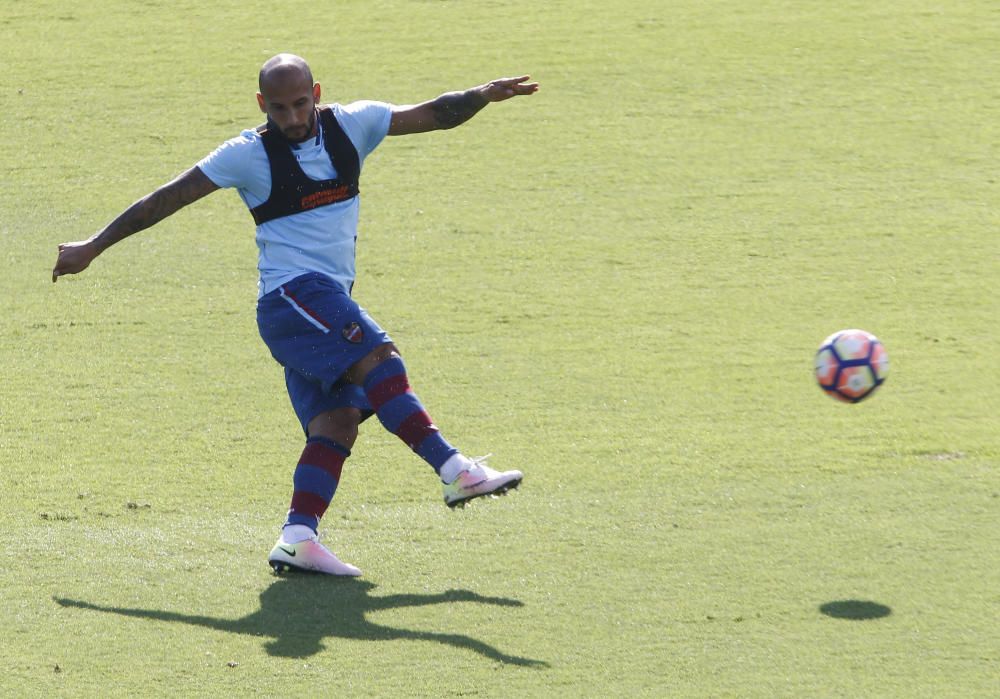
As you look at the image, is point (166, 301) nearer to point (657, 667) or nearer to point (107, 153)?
point (107, 153)

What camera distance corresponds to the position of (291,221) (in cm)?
545

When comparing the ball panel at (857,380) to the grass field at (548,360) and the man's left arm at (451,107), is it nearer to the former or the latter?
the grass field at (548,360)

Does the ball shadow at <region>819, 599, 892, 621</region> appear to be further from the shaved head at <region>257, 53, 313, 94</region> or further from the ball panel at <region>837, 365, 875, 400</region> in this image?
the shaved head at <region>257, 53, 313, 94</region>

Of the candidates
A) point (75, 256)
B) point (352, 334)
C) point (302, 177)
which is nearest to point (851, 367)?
point (352, 334)

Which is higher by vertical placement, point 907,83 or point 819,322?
point 907,83

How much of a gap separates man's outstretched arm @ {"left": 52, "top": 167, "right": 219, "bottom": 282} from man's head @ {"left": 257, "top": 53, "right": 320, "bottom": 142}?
328mm

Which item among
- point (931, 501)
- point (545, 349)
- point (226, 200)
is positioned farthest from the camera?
point (226, 200)

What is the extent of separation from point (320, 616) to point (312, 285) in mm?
1180

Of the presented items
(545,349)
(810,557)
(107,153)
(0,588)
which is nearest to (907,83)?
(545,349)

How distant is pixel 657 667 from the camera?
4512 mm

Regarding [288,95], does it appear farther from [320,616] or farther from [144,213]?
[320,616]

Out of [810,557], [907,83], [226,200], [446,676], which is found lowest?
[446,676]

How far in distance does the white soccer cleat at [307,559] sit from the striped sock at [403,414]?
0.46 metres

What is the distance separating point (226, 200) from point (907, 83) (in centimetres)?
485
